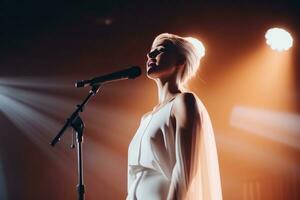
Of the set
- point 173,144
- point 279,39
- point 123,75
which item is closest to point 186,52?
point 123,75

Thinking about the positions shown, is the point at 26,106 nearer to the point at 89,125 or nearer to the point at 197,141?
the point at 89,125

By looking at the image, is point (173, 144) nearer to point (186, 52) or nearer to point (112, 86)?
point (186, 52)

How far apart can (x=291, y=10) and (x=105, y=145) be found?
4.89 feet

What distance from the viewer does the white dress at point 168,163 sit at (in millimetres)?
1398

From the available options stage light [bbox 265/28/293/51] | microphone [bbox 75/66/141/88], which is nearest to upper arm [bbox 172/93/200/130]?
microphone [bbox 75/66/141/88]

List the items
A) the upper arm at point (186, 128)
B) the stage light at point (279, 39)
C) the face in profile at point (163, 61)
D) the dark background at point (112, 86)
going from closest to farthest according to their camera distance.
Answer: the upper arm at point (186, 128) < the face in profile at point (163, 61) < the dark background at point (112, 86) < the stage light at point (279, 39)

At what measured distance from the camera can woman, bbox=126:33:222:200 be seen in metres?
1.39

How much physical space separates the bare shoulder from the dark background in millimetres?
1523

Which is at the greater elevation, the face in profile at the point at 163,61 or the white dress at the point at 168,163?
the face in profile at the point at 163,61

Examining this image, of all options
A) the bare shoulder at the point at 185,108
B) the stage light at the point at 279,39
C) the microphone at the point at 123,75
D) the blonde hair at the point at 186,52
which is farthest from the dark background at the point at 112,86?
the bare shoulder at the point at 185,108

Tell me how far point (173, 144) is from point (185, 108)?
0.11 m

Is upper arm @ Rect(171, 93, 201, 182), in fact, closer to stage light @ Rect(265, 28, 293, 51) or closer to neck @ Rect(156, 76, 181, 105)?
neck @ Rect(156, 76, 181, 105)

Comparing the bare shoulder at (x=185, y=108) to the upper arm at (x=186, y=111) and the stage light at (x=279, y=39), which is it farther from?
the stage light at (x=279, y=39)

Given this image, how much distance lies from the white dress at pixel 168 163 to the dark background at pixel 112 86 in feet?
4.66
